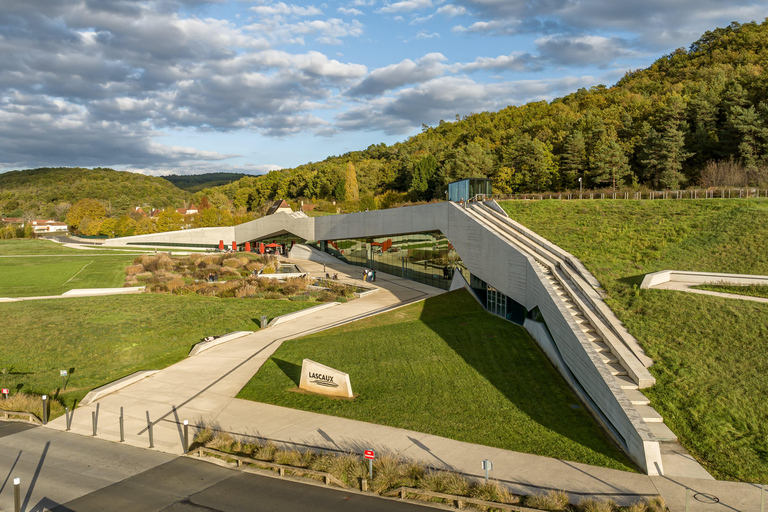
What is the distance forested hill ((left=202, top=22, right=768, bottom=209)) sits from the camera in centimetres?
4231

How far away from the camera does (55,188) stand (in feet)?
550

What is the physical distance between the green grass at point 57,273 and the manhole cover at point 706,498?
3875 centimetres

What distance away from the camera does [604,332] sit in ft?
47.1

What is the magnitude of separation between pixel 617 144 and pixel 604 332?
129 feet

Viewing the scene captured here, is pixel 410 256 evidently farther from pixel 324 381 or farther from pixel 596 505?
pixel 596 505

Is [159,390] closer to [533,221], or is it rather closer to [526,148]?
[533,221]

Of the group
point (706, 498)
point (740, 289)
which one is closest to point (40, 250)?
point (740, 289)

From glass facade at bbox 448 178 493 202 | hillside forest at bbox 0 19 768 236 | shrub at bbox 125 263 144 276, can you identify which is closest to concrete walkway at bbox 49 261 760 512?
glass facade at bbox 448 178 493 202

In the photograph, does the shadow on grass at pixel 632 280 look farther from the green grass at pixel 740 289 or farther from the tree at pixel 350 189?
the tree at pixel 350 189

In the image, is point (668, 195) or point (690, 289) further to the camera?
point (668, 195)

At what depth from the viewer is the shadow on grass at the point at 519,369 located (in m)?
12.1

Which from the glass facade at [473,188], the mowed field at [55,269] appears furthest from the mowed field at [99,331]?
the glass facade at [473,188]

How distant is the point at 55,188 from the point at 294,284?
6896 inches

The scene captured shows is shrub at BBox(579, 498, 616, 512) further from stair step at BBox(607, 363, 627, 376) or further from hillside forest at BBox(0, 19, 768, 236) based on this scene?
hillside forest at BBox(0, 19, 768, 236)
